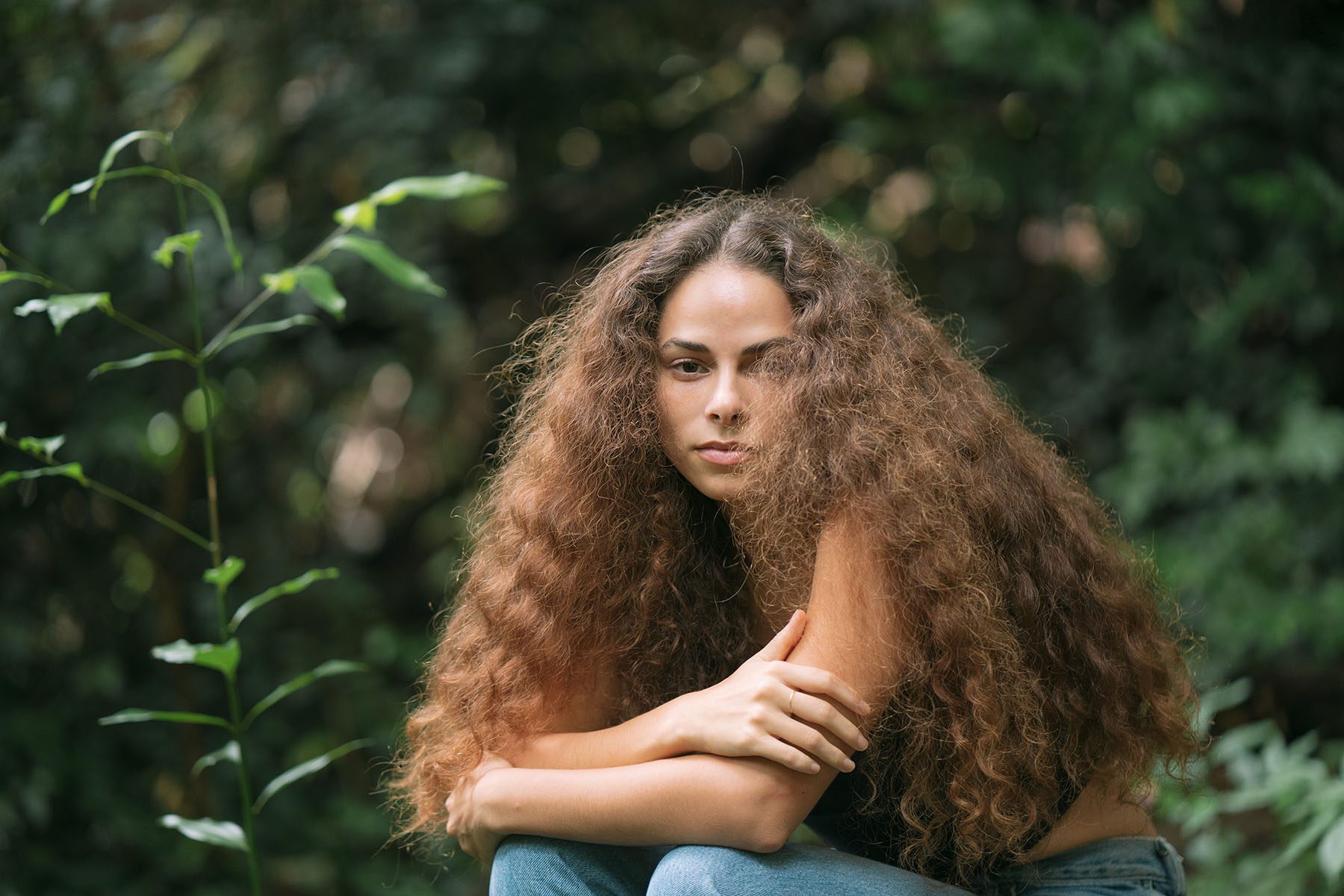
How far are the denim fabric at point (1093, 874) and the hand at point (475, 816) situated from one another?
598 millimetres

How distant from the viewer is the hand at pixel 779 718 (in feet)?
4.31

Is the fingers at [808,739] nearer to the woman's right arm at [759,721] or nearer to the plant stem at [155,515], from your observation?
the woman's right arm at [759,721]

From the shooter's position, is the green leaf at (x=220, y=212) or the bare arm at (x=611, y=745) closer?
the bare arm at (x=611, y=745)

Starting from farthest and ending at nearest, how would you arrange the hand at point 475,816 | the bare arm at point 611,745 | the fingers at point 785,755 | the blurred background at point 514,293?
1. the blurred background at point 514,293
2. the hand at point 475,816
3. the bare arm at point 611,745
4. the fingers at point 785,755

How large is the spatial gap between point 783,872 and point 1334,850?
2.78 ft

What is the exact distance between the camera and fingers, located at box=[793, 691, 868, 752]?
132 centimetres

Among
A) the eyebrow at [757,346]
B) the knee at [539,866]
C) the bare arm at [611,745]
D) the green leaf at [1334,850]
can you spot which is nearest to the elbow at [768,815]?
the bare arm at [611,745]

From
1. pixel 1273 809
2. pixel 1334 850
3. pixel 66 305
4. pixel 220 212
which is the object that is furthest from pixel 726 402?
pixel 1273 809

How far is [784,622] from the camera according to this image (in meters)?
1.61

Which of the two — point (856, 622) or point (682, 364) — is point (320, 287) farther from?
point (856, 622)

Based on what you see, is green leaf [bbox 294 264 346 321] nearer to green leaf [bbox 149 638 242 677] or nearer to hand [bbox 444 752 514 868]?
green leaf [bbox 149 638 242 677]

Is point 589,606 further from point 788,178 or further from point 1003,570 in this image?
point 788,178

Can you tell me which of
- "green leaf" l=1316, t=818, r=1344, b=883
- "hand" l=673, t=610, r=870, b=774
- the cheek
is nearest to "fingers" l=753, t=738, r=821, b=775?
"hand" l=673, t=610, r=870, b=774

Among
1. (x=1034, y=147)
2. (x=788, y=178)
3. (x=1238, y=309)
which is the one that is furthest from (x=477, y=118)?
(x=1238, y=309)
